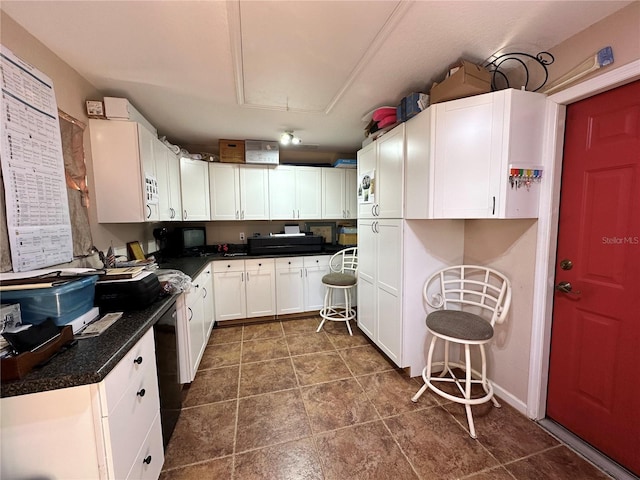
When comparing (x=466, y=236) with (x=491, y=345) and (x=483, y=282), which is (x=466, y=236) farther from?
(x=491, y=345)

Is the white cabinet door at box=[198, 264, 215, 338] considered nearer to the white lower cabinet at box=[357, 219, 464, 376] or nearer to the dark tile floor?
the dark tile floor

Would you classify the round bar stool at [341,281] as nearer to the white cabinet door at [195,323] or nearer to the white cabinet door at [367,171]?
the white cabinet door at [367,171]

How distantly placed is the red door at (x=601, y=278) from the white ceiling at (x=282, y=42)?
1.87 feet

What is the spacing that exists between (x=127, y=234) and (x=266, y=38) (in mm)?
2034

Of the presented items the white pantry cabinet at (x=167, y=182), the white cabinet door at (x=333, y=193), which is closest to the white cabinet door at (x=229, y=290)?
the white pantry cabinet at (x=167, y=182)

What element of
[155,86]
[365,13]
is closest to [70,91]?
[155,86]

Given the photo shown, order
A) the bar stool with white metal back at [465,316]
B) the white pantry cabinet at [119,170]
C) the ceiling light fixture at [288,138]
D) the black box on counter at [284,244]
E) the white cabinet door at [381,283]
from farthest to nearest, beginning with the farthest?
1. the black box on counter at [284,244]
2. the ceiling light fixture at [288,138]
3. the white cabinet door at [381,283]
4. the white pantry cabinet at [119,170]
5. the bar stool with white metal back at [465,316]

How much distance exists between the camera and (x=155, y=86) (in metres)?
1.80

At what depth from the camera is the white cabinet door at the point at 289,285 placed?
125 inches

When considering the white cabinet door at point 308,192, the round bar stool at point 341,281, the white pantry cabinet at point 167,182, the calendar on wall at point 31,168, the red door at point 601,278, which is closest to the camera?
the calendar on wall at point 31,168

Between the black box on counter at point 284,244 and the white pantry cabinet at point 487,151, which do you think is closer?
the white pantry cabinet at point 487,151

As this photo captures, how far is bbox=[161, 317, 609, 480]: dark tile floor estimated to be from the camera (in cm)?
134

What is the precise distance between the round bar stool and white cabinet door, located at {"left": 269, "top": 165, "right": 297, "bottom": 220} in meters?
0.90

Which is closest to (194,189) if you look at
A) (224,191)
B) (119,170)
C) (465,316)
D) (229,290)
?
(224,191)
